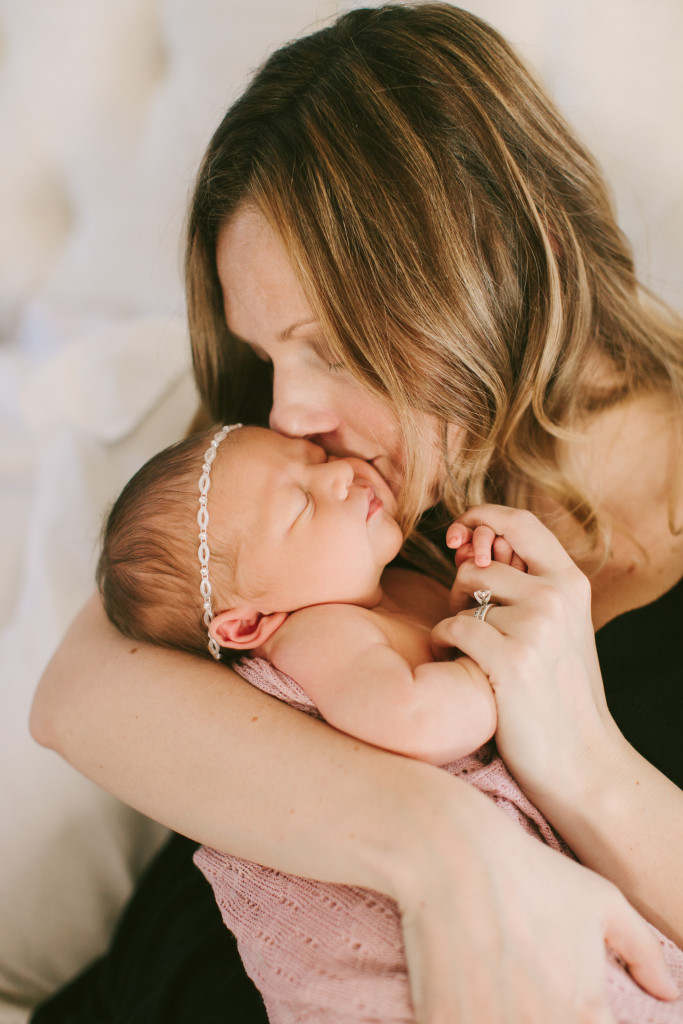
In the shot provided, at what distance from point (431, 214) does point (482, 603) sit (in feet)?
1.62

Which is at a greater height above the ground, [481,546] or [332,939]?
[481,546]

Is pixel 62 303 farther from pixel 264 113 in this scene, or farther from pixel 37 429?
pixel 264 113

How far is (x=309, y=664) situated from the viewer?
2.87 feet

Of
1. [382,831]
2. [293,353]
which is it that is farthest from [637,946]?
[293,353]

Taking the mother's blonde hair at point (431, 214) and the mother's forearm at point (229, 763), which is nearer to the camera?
the mother's forearm at point (229, 763)

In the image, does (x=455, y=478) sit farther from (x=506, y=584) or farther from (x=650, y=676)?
(x=650, y=676)

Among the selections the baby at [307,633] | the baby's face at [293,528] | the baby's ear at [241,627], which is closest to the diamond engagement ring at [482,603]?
the baby at [307,633]

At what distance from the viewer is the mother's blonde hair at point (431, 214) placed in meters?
0.88

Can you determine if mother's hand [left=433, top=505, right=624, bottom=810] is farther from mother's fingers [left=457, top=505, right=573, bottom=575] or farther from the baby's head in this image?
the baby's head

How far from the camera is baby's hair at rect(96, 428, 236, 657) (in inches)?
37.7

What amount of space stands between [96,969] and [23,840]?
26cm

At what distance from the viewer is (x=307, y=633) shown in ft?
3.00

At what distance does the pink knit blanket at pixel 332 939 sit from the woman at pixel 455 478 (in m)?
0.03

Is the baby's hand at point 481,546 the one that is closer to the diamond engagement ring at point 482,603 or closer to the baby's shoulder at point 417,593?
the diamond engagement ring at point 482,603
